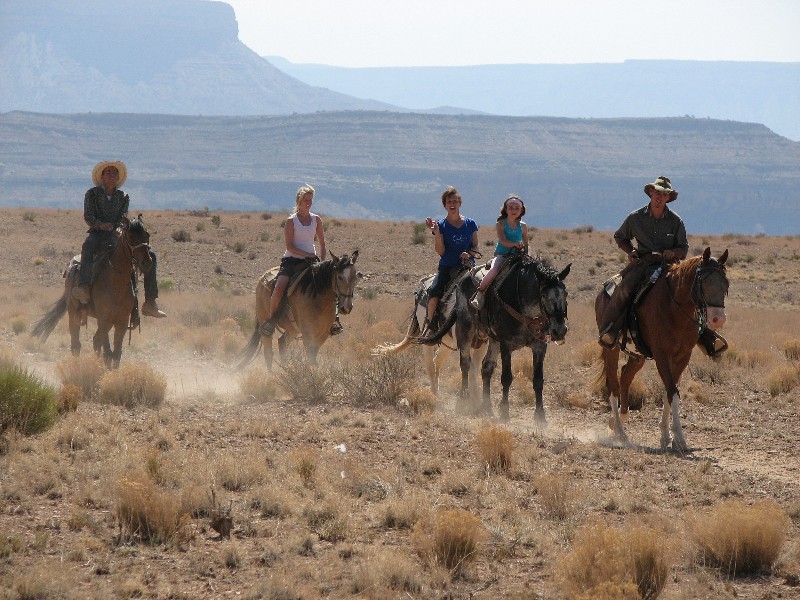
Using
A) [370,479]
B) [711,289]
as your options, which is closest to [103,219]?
[370,479]

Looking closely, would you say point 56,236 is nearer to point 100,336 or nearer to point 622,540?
point 100,336

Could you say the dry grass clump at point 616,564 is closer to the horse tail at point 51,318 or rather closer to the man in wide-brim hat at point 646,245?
the man in wide-brim hat at point 646,245

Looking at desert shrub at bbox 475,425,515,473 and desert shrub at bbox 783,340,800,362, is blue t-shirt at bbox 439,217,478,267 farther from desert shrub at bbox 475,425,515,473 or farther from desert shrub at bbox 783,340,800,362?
desert shrub at bbox 783,340,800,362

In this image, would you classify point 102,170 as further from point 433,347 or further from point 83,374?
point 433,347

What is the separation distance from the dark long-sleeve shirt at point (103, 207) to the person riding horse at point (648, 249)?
6.51 m

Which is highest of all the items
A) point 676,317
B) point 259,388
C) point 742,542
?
point 676,317

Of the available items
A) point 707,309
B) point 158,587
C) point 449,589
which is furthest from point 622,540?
point 707,309

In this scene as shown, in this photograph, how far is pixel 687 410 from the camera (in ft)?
50.6

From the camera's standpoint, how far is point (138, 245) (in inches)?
589

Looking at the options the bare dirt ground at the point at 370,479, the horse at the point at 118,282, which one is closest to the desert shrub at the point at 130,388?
the bare dirt ground at the point at 370,479

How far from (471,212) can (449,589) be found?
17652cm

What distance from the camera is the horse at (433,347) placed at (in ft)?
49.2

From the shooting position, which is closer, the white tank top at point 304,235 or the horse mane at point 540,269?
the horse mane at point 540,269

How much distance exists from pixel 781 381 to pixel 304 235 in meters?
6.84
